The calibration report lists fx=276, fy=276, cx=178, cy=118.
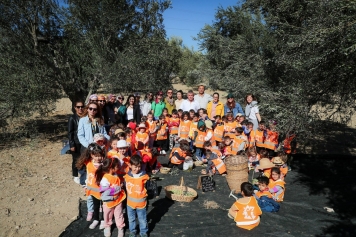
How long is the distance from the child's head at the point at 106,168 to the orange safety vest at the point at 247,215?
7.41 ft

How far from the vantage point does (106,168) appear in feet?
13.9

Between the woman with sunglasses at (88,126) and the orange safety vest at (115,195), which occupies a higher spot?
the woman with sunglasses at (88,126)

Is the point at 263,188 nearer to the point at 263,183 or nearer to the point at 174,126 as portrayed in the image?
the point at 263,183

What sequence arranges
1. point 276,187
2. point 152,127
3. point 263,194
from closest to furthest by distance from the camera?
point 263,194, point 276,187, point 152,127

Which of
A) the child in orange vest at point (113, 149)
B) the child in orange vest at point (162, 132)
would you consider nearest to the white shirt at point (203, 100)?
the child in orange vest at point (162, 132)

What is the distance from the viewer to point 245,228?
4738 mm

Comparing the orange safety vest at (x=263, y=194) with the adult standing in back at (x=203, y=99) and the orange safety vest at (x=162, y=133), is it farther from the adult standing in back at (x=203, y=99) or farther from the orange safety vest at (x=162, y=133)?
the adult standing in back at (x=203, y=99)

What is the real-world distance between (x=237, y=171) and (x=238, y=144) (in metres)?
1.76

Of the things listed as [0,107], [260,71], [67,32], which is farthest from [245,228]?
[67,32]

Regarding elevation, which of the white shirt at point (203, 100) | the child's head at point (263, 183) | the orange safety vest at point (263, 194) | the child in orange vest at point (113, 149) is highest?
the white shirt at point (203, 100)

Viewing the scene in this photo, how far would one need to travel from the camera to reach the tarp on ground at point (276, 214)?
4.68 metres

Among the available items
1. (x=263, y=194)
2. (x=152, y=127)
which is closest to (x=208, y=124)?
(x=152, y=127)

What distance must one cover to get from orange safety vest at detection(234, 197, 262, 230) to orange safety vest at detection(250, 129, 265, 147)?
372cm

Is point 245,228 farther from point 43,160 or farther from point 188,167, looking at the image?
point 43,160
